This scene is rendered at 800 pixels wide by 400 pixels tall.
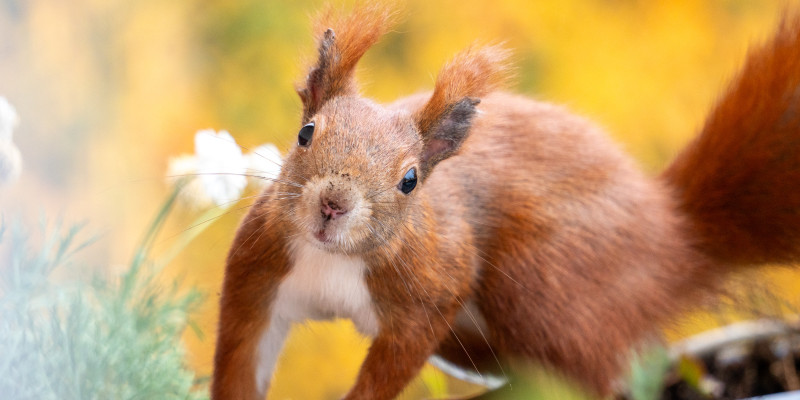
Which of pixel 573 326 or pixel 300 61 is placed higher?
pixel 300 61

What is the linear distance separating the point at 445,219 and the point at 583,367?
0.24 metres

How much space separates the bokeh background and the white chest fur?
0.08 metres

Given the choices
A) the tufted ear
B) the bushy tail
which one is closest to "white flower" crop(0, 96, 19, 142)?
the tufted ear

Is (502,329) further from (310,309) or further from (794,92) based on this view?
(794,92)

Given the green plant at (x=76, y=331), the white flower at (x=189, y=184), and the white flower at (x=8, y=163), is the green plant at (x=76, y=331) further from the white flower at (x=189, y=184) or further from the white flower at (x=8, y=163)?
the white flower at (x=189, y=184)

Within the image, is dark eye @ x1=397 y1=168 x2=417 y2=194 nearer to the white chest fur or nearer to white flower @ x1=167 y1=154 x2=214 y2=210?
the white chest fur

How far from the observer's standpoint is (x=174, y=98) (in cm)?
119

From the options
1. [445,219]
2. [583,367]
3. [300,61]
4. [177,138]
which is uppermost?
[177,138]

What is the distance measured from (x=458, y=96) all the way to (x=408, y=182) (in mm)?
84

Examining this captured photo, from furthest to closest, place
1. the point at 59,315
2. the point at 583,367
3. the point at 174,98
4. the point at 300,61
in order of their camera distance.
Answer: the point at 174,98 → the point at 583,367 → the point at 300,61 → the point at 59,315

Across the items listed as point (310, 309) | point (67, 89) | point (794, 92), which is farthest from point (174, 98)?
point (794, 92)

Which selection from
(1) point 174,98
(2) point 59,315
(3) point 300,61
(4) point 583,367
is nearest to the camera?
(2) point 59,315

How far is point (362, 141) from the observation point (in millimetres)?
656

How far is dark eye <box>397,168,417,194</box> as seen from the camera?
0.67m
